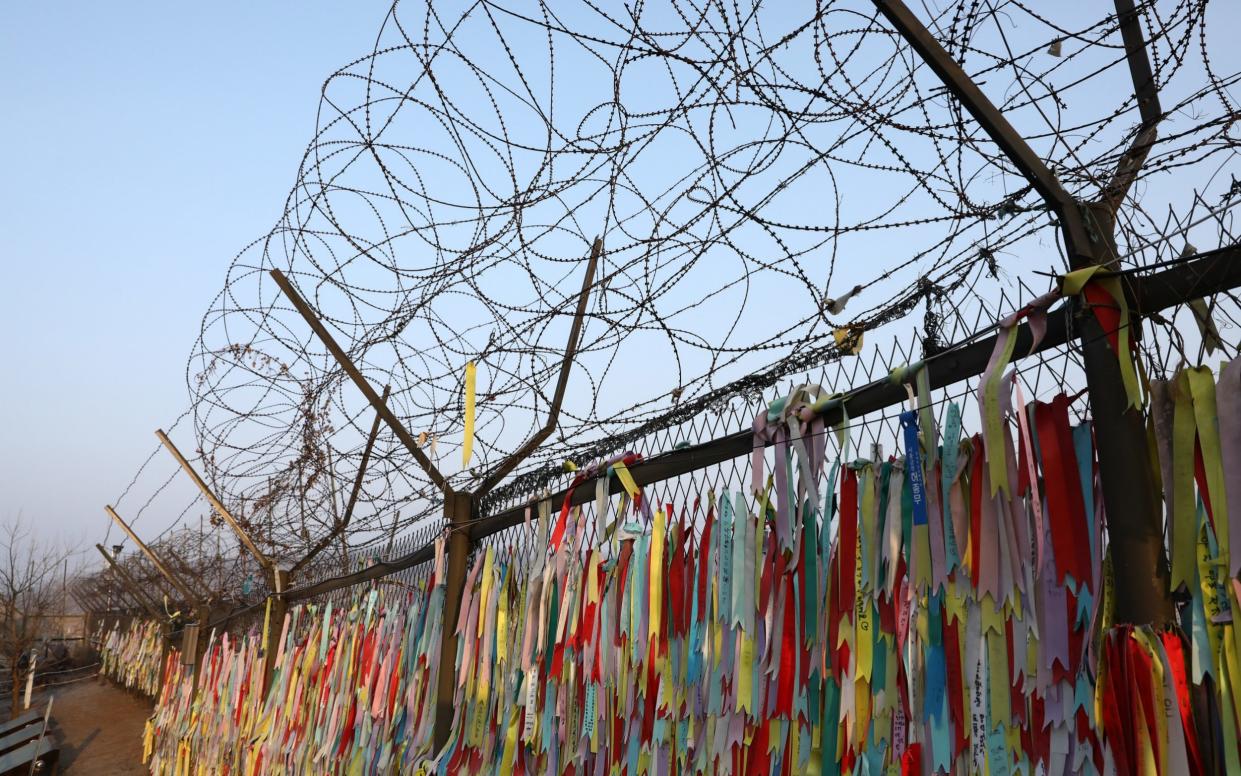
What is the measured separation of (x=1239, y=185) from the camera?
1612 millimetres

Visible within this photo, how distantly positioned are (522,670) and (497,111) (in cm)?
194

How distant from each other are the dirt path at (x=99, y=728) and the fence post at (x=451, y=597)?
11.5 m

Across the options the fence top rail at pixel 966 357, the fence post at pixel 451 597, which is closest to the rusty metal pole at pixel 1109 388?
the fence top rail at pixel 966 357

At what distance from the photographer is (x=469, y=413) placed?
12.2ft

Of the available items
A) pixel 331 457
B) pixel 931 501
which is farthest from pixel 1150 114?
pixel 331 457

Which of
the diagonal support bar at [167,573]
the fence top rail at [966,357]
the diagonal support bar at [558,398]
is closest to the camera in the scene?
the fence top rail at [966,357]

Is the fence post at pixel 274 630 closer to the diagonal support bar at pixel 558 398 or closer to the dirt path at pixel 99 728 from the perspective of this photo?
the diagonal support bar at pixel 558 398

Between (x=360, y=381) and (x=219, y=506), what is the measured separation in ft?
13.7

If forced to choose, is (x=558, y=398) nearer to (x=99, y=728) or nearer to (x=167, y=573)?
(x=167, y=573)

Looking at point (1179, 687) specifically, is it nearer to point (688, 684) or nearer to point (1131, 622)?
point (1131, 622)

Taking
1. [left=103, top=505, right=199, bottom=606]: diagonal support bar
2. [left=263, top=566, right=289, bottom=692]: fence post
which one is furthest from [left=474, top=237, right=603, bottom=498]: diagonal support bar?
[left=103, top=505, right=199, bottom=606]: diagonal support bar

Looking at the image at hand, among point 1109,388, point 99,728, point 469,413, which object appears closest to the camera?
point 1109,388

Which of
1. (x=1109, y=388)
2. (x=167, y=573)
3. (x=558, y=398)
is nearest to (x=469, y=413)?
(x=558, y=398)

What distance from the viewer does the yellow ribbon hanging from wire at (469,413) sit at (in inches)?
143
